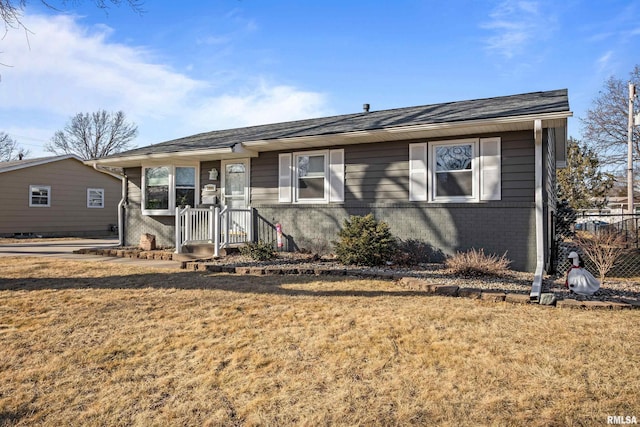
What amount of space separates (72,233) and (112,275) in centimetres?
1475

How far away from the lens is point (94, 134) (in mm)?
39875

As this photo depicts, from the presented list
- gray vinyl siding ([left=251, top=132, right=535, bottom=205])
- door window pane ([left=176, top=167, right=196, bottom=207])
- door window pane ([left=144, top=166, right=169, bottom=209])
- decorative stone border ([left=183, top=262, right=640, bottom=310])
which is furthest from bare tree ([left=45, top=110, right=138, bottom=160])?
decorative stone border ([left=183, top=262, right=640, bottom=310])

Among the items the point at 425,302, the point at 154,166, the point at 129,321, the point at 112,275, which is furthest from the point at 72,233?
the point at 425,302

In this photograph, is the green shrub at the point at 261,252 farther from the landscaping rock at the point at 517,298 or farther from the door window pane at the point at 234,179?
the landscaping rock at the point at 517,298

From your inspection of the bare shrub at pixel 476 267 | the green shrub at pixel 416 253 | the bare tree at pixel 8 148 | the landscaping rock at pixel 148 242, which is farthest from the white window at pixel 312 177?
the bare tree at pixel 8 148

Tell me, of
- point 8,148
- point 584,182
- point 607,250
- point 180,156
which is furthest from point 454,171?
point 8,148

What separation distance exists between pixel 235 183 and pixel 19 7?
5.44 meters

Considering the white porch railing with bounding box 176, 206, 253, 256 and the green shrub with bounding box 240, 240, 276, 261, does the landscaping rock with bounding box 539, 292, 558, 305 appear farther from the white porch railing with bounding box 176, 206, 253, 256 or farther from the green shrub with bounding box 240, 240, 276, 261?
the white porch railing with bounding box 176, 206, 253, 256

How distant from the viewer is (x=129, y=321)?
4.11 meters

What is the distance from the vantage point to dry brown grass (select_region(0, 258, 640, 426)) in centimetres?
232

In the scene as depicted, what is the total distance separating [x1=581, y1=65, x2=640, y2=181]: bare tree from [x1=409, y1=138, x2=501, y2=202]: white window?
63.5 feet

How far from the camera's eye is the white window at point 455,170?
7.47 meters

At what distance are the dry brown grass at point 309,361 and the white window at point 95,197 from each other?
16514 millimetres

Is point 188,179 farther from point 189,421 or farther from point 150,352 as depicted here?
point 189,421
